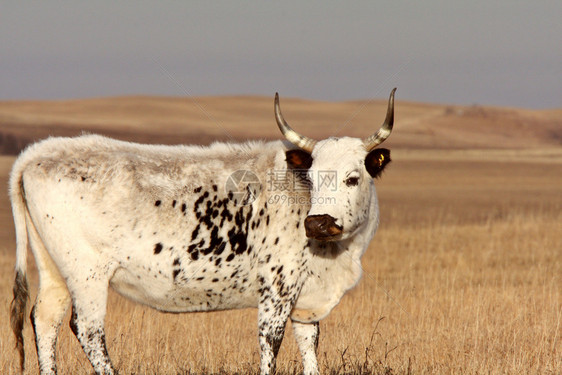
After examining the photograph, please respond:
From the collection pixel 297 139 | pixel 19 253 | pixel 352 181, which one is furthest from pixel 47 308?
pixel 352 181

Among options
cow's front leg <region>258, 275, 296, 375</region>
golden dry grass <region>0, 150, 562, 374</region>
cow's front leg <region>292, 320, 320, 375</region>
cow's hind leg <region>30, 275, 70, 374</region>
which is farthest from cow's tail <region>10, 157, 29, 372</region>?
cow's front leg <region>292, 320, 320, 375</region>

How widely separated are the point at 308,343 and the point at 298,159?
180cm

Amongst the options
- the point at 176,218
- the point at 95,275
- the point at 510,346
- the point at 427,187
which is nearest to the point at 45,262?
the point at 95,275

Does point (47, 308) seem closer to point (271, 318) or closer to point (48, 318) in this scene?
point (48, 318)

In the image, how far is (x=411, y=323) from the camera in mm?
9266

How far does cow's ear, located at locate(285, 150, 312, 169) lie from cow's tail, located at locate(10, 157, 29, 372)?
2.46 m

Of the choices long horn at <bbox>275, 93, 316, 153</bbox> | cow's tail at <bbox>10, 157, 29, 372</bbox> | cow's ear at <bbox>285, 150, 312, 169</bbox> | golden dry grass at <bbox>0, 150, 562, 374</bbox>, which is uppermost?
long horn at <bbox>275, 93, 316, 153</bbox>

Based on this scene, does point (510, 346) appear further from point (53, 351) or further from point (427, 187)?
point (427, 187)

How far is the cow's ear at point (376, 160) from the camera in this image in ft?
22.9

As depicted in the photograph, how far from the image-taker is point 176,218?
6.62 meters

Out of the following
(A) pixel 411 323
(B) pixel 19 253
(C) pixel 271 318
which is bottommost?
(A) pixel 411 323

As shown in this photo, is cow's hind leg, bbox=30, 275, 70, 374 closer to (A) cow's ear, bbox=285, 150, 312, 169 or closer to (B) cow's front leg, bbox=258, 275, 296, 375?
(B) cow's front leg, bbox=258, 275, 296, 375

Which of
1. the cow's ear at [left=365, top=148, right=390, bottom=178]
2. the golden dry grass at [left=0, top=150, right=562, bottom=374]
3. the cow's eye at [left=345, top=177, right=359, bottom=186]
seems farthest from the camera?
the golden dry grass at [left=0, top=150, right=562, bottom=374]

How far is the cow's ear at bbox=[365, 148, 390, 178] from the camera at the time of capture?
6.98 metres
